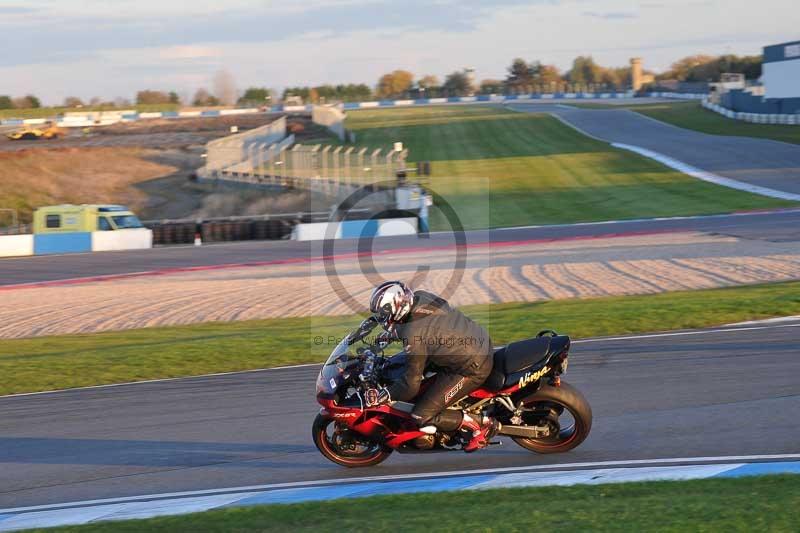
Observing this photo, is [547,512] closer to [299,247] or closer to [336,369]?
[336,369]

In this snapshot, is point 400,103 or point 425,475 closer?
point 425,475

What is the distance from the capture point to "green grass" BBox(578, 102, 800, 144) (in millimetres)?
55938

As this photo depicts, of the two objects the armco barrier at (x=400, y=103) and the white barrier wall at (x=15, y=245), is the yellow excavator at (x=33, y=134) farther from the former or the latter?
the white barrier wall at (x=15, y=245)

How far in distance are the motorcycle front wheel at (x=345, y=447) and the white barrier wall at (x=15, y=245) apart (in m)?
29.5

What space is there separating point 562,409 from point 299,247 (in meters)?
24.6

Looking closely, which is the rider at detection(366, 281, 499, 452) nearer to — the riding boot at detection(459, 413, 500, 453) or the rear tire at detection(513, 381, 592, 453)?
the riding boot at detection(459, 413, 500, 453)

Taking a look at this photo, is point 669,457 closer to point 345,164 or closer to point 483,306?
point 483,306

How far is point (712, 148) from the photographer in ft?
172

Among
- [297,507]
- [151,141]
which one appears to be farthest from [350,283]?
[151,141]

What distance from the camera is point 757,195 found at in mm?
37281

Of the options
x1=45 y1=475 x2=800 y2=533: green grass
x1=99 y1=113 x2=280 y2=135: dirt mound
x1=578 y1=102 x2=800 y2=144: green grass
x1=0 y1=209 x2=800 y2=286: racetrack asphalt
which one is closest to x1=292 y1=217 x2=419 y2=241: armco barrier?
x1=0 y1=209 x2=800 y2=286: racetrack asphalt

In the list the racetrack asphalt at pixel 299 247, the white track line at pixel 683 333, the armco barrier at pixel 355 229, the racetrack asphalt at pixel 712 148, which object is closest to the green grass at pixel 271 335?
the white track line at pixel 683 333

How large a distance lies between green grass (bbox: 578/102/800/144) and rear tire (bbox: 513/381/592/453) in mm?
47912

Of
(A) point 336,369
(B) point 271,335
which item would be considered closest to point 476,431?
(A) point 336,369
